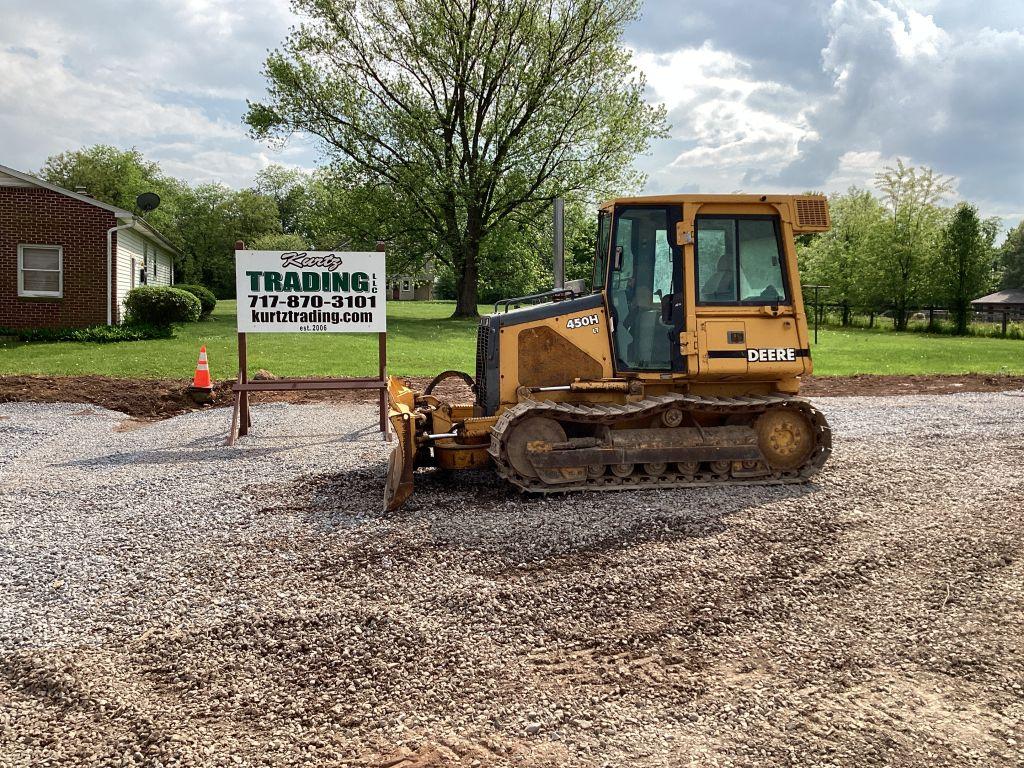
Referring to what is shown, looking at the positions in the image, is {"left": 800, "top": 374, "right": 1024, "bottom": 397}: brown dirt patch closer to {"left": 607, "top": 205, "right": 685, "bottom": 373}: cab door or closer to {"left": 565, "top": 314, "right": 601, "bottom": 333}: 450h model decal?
{"left": 607, "top": 205, "right": 685, "bottom": 373}: cab door

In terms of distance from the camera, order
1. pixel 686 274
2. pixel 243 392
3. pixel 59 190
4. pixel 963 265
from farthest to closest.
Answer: pixel 963 265, pixel 59 190, pixel 243 392, pixel 686 274

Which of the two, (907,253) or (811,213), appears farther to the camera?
(907,253)

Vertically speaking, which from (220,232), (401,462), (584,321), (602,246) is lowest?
(401,462)

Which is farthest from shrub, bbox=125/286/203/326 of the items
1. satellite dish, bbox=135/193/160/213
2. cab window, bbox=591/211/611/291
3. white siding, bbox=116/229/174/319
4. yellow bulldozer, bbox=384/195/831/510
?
cab window, bbox=591/211/611/291

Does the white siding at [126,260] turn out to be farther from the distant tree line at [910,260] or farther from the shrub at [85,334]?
the distant tree line at [910,260]

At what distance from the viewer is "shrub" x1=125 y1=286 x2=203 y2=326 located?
974 inches

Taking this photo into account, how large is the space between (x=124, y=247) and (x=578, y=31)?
20.3 metres

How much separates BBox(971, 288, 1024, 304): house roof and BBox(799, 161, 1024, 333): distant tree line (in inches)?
1515

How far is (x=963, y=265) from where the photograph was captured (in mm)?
41938

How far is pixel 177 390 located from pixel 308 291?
491cm

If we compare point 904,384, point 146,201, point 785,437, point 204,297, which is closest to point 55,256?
point 146,201

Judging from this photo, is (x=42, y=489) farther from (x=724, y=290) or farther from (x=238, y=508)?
(x=724, y=290)

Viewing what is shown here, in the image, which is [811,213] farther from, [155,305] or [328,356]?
[155,305]

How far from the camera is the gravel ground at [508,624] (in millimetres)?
3494
